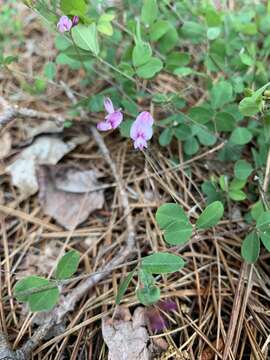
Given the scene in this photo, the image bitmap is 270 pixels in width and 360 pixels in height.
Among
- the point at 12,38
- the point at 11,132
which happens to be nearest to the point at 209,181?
the point at 11,132

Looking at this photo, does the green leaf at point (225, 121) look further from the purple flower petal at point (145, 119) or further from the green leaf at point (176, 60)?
the purple flower petal at point (145, 119)

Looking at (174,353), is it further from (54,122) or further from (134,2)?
(134,2)

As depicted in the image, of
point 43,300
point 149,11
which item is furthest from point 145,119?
point 43,300

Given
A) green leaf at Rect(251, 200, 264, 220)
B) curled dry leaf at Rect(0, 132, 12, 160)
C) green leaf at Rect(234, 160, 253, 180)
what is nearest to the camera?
green leaf at Rect(251, 200, 264, 220)

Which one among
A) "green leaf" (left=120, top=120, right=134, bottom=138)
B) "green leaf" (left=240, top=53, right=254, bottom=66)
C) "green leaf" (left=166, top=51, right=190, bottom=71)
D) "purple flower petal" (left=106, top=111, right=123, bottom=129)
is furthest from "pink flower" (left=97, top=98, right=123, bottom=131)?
"green leaf" (left=240, top=53, right=254, bottom=66)

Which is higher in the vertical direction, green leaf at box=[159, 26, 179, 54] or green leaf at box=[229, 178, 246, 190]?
green leaf at box=[159, 26, 179, 54]

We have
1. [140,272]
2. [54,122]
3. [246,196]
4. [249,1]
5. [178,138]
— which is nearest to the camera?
[140,272]

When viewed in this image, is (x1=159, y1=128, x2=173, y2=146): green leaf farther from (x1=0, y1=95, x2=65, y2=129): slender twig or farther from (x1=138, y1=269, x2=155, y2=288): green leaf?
(x1=138, y1=269, x2=155, y2=288): green leaf

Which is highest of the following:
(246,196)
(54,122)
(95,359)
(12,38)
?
(12,38)
